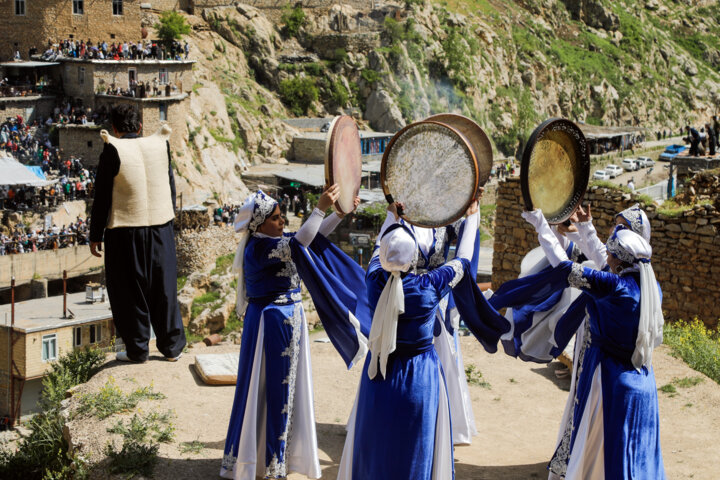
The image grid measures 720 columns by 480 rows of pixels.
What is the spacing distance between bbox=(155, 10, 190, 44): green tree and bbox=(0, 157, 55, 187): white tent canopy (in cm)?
1840

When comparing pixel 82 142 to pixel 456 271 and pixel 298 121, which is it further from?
pixel 456 271

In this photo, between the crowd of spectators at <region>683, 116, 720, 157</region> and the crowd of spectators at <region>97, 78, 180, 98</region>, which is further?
the crowd of spectators at <region>97, 78, 180, 98</region>

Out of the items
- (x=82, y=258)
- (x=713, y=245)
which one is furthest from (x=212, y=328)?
(x=713, y=245)

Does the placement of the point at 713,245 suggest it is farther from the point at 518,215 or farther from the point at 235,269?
the point at 235,269

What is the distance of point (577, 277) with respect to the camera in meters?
6.13

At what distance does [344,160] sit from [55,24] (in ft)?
133

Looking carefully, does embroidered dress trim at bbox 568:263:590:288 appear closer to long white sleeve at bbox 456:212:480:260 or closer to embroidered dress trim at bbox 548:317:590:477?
embroidered dress trim at bbox 548:317:590:477

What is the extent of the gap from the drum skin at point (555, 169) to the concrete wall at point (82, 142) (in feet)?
107

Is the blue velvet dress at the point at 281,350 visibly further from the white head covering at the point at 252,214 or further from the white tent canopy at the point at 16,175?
the white tent canopy at the point at 16,175

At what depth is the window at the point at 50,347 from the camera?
2292 cm

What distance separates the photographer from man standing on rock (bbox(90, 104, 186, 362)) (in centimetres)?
789

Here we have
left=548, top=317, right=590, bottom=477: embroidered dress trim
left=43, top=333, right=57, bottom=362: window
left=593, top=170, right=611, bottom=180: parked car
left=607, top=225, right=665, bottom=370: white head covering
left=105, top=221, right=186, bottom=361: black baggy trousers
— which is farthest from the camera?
left=593, top=170, right=611, bottom=180: parked car

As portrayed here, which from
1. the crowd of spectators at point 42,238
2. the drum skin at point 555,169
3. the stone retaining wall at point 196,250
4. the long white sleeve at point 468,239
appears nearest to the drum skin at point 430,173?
the long white sleeve at point 468,239

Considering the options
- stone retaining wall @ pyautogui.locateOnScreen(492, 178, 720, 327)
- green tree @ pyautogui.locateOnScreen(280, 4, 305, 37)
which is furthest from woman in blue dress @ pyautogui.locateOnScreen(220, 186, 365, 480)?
green tree @ pyautogui.locateOnScreen(280, 4, 305, 37)
